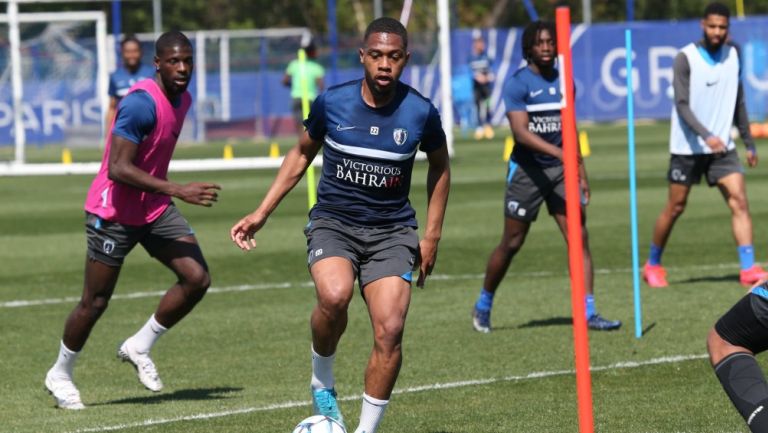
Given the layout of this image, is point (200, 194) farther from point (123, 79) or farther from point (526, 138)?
point (123, 79)

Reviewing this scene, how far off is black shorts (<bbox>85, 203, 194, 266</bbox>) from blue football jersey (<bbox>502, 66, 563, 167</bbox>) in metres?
3.07

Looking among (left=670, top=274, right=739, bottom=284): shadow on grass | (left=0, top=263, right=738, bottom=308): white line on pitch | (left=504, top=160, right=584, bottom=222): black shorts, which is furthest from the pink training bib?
(left=670, top=274, right=739, bottom=284): shadow on grass

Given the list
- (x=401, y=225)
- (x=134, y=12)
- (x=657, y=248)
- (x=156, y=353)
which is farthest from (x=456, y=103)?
(x=401, y=225)

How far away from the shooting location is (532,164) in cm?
1140

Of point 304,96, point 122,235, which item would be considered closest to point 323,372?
point 122,235

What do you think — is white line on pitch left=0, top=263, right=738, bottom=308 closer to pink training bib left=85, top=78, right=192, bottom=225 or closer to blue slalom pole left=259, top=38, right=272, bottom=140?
pink training bib left=85, top=78, right=192, bottom=225

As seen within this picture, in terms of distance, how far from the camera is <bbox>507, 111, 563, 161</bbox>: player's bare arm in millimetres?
10867

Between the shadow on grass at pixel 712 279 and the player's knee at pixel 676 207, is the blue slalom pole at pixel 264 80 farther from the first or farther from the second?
the player's knee at pixel 676 207

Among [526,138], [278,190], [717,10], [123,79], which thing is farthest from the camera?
[123,79]

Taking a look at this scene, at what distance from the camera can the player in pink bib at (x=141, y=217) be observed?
344 inches

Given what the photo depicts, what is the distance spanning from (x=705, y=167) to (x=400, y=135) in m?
6.33

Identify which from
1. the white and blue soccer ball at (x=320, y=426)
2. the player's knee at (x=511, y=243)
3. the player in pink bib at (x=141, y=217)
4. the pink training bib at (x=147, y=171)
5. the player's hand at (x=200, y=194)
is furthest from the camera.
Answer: the player's knee at (x=511, y=243)

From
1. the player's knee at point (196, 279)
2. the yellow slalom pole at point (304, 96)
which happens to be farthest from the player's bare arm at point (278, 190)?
the yellow slalom pole at point (304, 96)

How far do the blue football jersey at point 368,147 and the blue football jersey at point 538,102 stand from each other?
361 cm
